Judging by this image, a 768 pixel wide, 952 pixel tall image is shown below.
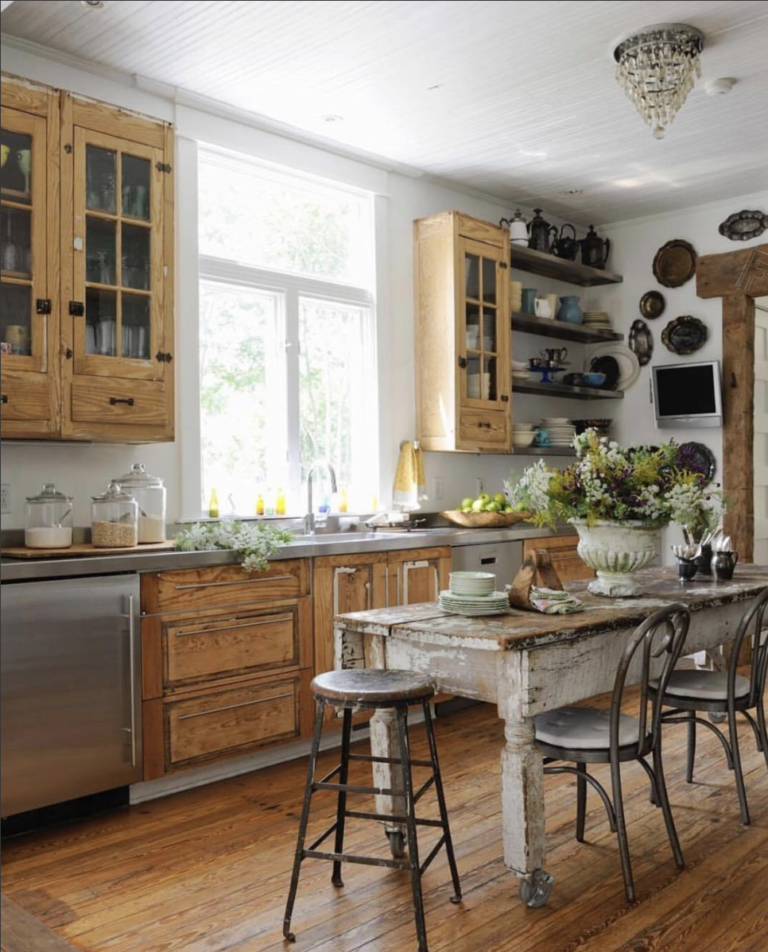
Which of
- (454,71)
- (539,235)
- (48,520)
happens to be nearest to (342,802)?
(48,520)

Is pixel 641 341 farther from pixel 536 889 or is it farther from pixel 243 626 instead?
pixel 536 889

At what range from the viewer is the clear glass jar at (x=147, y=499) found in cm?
385

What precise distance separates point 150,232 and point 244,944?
8.99 ft

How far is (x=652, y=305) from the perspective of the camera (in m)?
6.35

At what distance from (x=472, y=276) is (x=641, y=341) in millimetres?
1699

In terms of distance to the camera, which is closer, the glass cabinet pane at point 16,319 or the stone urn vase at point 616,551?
the stone urn vase at point 616,551

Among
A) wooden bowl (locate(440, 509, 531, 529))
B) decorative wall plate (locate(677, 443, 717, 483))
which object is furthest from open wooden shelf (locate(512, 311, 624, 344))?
wooden bowl (locate(440, 509, 531, 529))

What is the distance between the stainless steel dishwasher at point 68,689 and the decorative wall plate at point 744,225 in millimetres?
4592

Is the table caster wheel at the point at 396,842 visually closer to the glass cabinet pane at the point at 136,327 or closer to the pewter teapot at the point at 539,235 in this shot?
the glass cabinet pane at the point at 136,327

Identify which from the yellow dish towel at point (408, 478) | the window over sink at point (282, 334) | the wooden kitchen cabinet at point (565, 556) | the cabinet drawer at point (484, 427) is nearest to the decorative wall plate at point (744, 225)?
the cabinet drawer at point (484, 427)

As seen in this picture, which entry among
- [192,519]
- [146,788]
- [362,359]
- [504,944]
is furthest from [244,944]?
→ [362,359]

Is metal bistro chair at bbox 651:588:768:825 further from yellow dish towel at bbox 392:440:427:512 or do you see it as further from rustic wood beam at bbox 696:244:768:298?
→ rustic wood beam at bbox 696:244:768:298

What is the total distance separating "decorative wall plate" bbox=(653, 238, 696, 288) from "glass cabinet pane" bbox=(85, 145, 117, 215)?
13.1ft

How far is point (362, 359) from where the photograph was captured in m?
5.24
